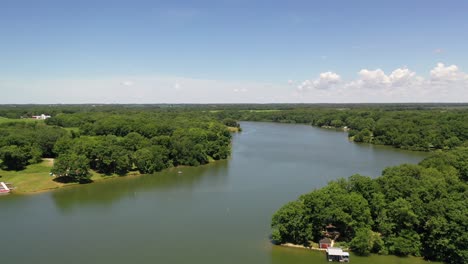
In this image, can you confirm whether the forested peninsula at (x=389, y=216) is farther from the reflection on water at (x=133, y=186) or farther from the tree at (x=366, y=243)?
the reflection on water at (x=133, y=186)

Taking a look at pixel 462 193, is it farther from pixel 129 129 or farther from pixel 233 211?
pixel 129 129

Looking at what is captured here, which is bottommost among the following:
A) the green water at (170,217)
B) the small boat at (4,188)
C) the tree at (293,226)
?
the green water at (170,217)

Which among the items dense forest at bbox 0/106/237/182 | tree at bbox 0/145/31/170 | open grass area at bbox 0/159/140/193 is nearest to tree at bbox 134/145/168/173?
dense forest at bbox 0/106/237/182

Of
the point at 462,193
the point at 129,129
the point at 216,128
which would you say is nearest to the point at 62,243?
the point at 462,193

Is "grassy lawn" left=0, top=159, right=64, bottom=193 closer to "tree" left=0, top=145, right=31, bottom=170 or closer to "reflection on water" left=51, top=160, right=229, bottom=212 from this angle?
"tree" left=0, top=145, right=31, bottom=170

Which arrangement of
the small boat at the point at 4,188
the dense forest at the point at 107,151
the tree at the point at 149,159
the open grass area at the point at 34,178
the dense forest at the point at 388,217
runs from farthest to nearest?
1. the tree at the point at 149,159
2. the dense forest at the point at 107,151
3. the open grass area at the point at 34,178
4. the small boat at the point at 4,188
5. the dense forest at the point at 388,217

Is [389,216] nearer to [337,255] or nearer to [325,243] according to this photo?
[325,243]

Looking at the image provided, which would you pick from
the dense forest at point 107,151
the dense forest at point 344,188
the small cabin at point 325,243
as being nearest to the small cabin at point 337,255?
the small cabin at point 325,243

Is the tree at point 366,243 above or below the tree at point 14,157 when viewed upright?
below
